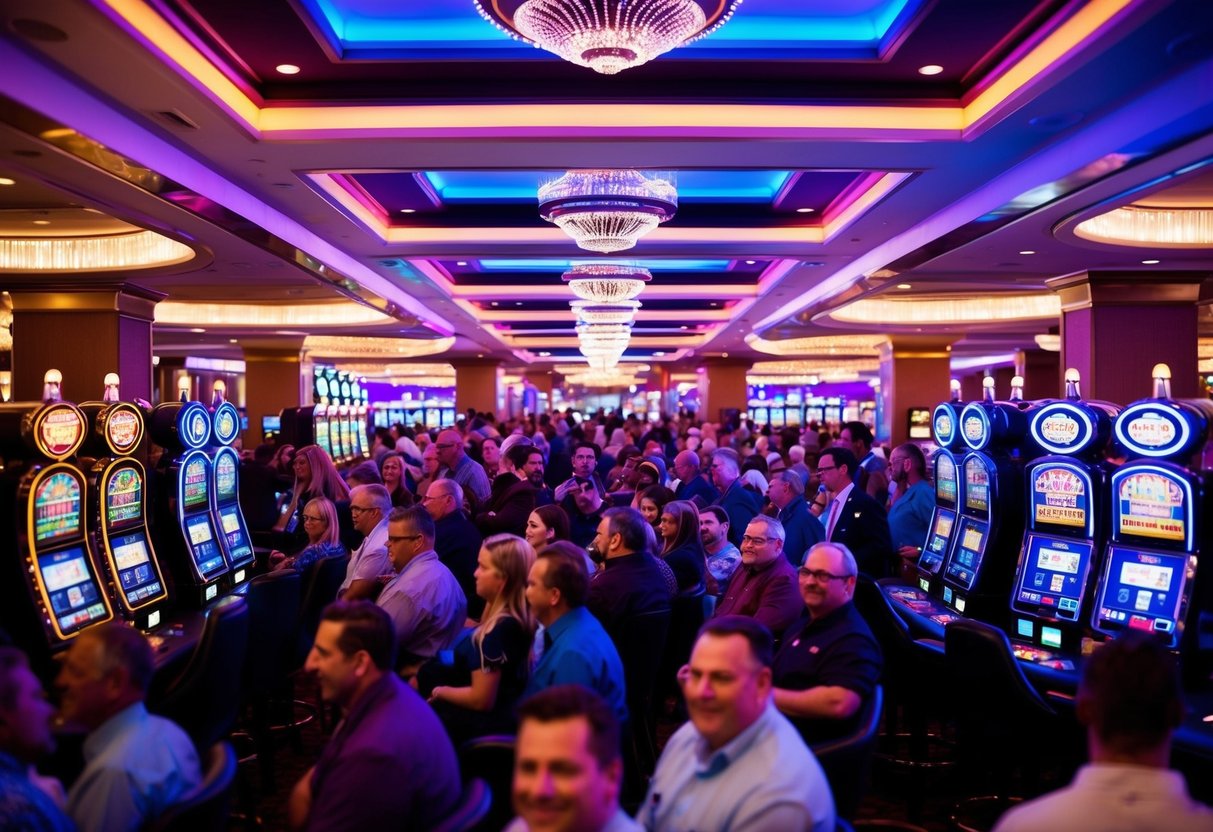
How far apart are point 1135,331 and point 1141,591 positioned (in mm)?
5427

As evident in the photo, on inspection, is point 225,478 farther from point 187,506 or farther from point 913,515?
point 913,515

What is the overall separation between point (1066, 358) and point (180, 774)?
8.32 m

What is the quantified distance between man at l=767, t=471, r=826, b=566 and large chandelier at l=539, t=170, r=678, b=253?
1693mm

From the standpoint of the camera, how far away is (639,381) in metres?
41.6

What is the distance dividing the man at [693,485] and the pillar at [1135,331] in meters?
3.54

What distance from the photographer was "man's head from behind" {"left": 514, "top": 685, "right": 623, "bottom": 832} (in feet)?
5.16

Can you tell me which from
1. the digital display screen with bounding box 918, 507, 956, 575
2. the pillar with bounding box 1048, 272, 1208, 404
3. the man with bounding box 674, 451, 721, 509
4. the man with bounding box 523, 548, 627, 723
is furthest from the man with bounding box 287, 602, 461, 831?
the pillar with bounding box 1048, 272, 1208, 404

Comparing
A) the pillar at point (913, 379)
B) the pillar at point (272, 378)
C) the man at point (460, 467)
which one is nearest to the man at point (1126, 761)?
the man at point (460, 467)

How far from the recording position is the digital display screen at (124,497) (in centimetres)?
417

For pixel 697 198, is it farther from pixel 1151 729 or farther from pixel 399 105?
pixel 1151 729

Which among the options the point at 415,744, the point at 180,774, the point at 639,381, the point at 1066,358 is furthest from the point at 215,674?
the point at 639,381

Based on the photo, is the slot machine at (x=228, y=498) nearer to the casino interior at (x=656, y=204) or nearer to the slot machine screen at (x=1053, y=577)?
the casino interior at (x=656, y=204)

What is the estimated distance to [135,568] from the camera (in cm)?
420

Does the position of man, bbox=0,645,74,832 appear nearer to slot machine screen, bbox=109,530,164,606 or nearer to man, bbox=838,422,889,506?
slot machine screen, bbox=109,530,164,606
